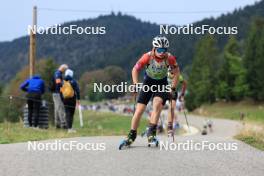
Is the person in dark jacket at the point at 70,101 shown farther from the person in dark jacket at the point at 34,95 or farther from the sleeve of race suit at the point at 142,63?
the sleeve of race suit at the point at 142,63

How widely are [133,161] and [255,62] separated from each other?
8288cm

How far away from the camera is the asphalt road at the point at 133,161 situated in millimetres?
7960

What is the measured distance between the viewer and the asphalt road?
7960 mm

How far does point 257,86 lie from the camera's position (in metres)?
88.8

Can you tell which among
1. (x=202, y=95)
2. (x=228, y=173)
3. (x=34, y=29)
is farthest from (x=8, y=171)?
(x=202, y=95)

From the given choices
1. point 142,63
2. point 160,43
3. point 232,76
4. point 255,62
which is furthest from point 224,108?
point 160,43

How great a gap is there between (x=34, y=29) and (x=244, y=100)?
224 feet

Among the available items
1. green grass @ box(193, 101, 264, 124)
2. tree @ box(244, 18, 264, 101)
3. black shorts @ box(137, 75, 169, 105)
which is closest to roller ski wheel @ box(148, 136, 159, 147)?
black shorts @ box(137, 75, 169, 105)

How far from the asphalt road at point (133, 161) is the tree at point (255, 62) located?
7843cm

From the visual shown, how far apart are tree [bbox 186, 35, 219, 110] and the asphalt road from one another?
285 feet

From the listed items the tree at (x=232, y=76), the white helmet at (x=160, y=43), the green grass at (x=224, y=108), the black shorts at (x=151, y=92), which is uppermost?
the tree at (x=232, y=76)

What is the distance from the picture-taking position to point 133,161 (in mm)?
8984

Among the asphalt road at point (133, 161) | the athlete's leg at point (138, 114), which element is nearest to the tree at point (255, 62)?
the athlete's leg at point (138, 114)

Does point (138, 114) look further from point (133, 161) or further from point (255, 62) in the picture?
point (255, 62)
